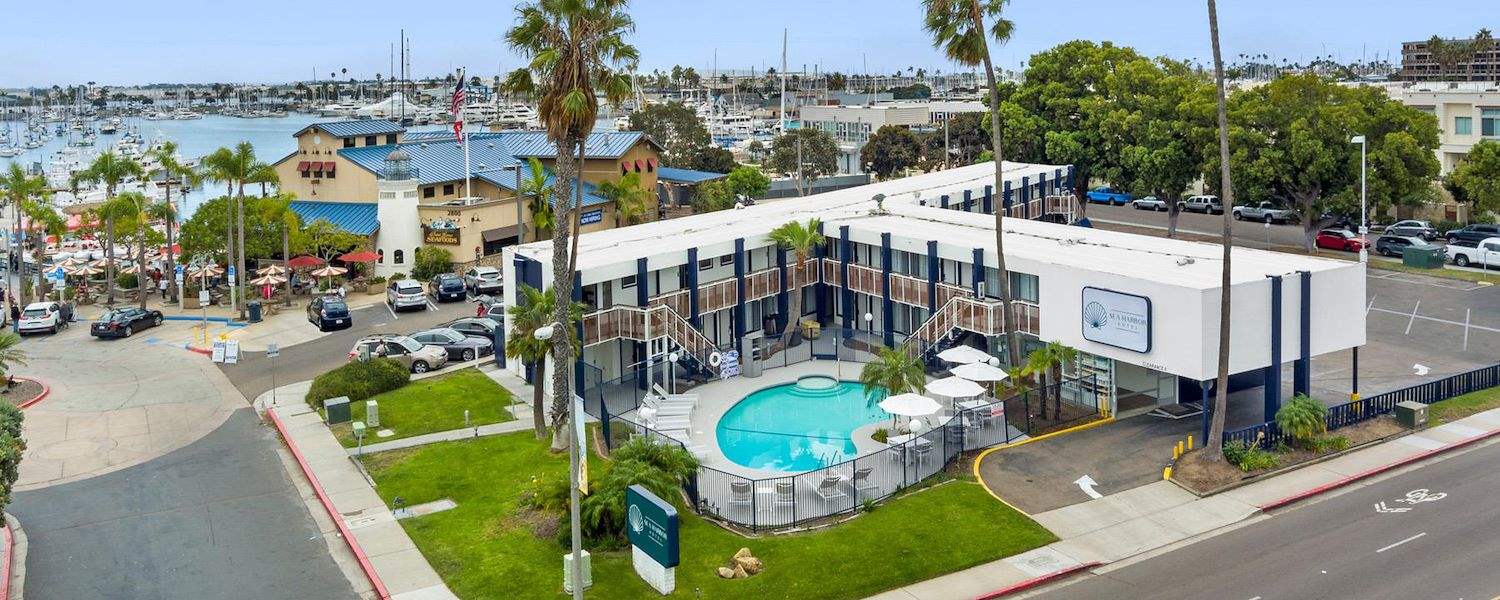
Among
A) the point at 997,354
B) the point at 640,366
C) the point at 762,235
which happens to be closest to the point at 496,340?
the point at 640,366

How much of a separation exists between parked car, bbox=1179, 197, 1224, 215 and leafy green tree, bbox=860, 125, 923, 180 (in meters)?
26.9

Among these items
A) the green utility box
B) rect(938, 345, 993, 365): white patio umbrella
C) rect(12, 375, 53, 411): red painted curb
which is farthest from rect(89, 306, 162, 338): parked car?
the green utility box

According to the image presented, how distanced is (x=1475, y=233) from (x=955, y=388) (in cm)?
4589

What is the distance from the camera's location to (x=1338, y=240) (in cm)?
7156

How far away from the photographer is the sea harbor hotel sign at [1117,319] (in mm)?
37750

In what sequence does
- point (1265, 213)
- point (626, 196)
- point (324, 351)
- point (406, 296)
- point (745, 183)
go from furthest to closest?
point (745, 183) < point (1265, 213) < point (626, 196) < point (406, 296) < point (324, 351)

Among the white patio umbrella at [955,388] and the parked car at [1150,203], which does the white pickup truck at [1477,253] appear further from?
the white patio umbrella at [955,388]

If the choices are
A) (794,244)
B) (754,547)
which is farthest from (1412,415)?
(794,244)

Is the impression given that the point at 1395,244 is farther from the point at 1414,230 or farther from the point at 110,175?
the point at 110,175

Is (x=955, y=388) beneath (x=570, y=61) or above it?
beneath

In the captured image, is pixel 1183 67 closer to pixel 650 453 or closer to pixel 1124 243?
pixel 1124 243

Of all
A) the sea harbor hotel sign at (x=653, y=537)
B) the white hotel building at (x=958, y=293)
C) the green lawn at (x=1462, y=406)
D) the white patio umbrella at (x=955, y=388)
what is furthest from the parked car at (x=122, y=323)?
the green lawn at (x=1462, y=406)

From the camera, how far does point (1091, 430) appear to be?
38.7 metres

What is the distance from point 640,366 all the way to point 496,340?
7702mm
